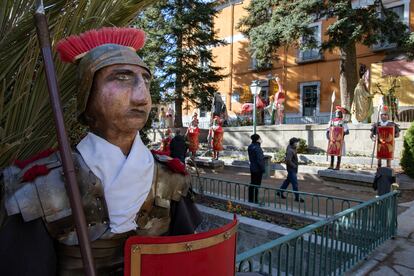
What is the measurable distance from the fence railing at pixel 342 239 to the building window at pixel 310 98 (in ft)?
63.1

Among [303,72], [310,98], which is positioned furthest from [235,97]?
[310,98]

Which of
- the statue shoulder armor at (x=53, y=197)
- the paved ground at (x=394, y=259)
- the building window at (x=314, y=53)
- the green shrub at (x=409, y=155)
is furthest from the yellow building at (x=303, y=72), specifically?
the statue shoulder armor at (x=53, y=197)

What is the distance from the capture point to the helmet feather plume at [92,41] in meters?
1.19

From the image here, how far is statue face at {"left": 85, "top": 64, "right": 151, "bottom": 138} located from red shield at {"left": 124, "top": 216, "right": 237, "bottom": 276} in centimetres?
43

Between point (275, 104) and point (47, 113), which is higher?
point (275, 104)

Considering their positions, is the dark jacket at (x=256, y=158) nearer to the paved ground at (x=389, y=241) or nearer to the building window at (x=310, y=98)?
the paved ground at (x=389, y=241)

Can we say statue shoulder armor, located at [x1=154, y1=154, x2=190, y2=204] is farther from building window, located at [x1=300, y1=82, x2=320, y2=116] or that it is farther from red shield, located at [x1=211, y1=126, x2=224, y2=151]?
building window, located at [x1=300, y1=82, x2=320, y2=116]

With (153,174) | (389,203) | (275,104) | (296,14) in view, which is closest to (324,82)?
(275,104)

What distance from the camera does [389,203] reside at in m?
5.39

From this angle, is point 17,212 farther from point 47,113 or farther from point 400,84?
point 400,84

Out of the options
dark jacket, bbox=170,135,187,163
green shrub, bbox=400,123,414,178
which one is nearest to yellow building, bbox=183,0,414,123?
green shrub, bbox=400,123,414,178

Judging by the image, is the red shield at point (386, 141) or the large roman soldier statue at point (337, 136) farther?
the large roman soldier statue at point (337, 136)

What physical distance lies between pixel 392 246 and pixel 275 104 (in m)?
15.2

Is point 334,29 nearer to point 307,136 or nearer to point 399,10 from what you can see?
point 307,136
